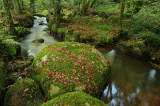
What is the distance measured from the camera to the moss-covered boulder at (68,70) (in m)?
4.05

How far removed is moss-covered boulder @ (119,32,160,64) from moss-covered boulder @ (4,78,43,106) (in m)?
7.51

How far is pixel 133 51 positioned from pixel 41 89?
7.30 metres

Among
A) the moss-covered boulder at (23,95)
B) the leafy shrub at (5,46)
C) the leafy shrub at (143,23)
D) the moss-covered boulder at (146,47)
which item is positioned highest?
the leafy shrub at (143,23)

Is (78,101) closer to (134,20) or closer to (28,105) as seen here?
(28,105)

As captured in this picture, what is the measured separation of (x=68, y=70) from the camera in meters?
4.50

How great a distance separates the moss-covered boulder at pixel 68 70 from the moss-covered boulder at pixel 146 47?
4294 mm


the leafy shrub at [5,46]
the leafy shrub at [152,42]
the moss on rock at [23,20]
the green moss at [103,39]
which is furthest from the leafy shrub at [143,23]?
the moss on rock at [23,20]

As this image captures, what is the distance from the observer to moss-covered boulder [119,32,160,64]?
7.64m

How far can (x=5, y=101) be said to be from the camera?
→ 3.52m

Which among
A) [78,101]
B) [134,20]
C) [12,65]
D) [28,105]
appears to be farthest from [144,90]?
[134,20]

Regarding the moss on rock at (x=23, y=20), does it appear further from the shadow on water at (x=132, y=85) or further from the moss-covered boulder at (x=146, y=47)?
the moss-covered boulder at (x=146, y=47)

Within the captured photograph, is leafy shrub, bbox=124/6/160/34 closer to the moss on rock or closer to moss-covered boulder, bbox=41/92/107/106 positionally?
moss-covered boulder, bbox=41/92/107/106

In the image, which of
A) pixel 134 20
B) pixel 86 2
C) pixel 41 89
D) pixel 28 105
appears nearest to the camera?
pixel 28 105

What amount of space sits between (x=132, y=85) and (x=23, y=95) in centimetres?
509
